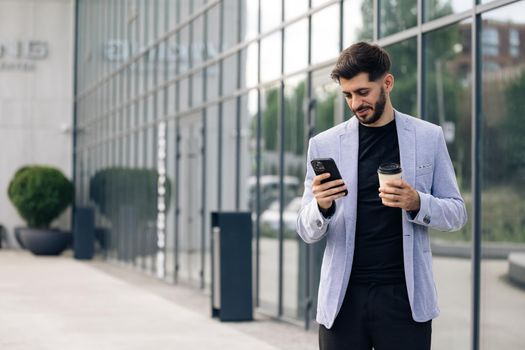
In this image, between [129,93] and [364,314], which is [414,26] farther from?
[129,93]

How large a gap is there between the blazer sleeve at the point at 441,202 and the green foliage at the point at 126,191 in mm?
13766

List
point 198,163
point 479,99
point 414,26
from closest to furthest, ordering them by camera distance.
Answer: point 479,99 → point 414,26 → point 198,163

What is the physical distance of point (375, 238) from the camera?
10.4 ft

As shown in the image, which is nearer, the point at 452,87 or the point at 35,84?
the point at 452,87

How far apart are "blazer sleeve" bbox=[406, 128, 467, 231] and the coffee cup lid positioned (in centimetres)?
12

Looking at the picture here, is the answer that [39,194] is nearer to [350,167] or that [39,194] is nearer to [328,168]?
[350,167]

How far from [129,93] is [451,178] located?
17.4 meters

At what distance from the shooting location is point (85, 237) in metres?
22.2

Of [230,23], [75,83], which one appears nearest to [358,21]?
[230,23]

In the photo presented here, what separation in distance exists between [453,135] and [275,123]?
4.42 m

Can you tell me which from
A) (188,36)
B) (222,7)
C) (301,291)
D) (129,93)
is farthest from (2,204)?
(301,291)

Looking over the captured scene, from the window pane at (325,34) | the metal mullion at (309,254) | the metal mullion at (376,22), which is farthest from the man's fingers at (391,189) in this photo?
the metal mullion at (309,254)

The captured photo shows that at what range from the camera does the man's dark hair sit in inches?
122

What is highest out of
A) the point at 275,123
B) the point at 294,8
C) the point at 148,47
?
the point at 148,47
